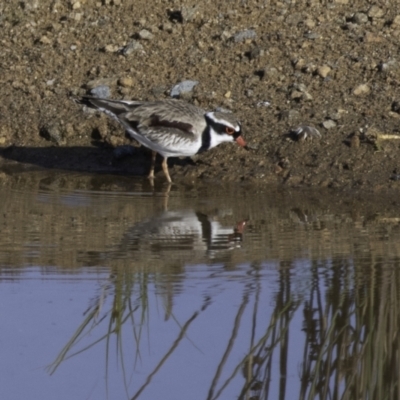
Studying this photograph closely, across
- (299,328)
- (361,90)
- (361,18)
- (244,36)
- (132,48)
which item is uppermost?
(361,18)

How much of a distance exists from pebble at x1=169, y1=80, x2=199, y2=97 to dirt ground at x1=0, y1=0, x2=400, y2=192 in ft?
0.29

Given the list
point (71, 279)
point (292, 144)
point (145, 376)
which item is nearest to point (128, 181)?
point (292, 144)

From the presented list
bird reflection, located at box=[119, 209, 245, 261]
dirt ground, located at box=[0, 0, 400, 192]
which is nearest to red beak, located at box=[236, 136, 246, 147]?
dirt ground, located at box=[0, 0, 400, 192]

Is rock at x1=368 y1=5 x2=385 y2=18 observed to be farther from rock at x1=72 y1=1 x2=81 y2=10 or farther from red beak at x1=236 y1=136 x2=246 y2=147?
rock at x1=72 y1=1 x2=81 y2=10

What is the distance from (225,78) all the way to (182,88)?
1.43 feet

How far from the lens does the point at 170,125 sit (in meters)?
10.1

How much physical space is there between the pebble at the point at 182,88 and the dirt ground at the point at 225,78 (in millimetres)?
88

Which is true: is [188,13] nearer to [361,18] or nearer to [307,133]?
[361,18]

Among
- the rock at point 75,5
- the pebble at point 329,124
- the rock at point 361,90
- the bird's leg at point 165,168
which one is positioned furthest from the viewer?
the rock at point 75,5

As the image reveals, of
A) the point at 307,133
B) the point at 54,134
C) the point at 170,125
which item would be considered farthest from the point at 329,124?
the point at 54,134

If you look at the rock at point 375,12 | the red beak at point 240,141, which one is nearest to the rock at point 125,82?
the red beak at point 240,141

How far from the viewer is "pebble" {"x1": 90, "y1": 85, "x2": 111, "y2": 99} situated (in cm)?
1102

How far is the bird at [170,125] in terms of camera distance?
994 cm

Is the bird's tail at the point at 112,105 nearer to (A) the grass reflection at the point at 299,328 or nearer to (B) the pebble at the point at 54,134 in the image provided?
(B) the pebble at the point at 54,134
